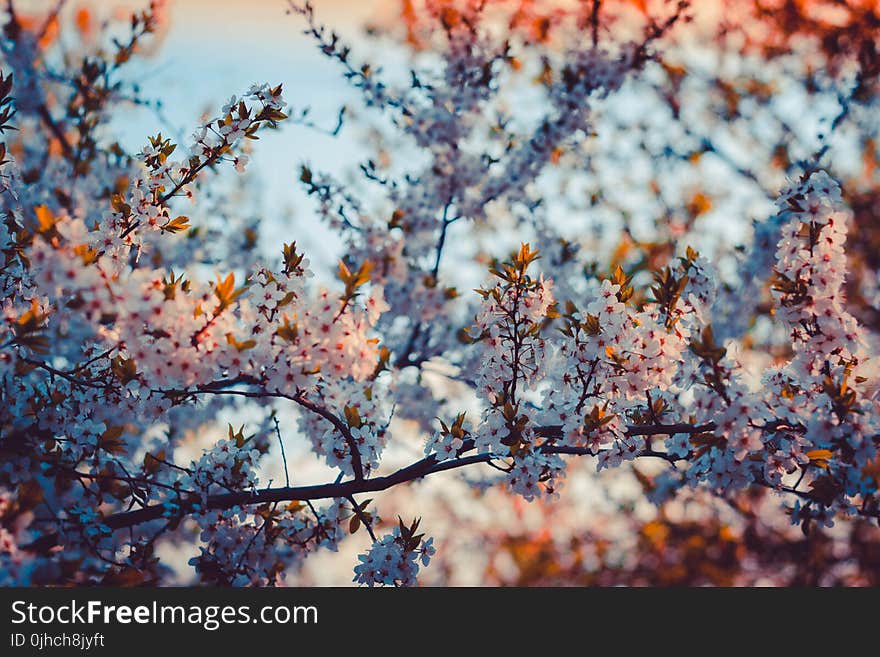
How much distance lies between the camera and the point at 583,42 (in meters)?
6.26

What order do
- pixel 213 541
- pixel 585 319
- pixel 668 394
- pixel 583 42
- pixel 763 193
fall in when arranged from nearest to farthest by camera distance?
1. pixel 585 319
2. pixel 668 394
3. pixel 213 541
4. pixel 583 42
5. pixel 763 193

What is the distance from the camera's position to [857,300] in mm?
8773

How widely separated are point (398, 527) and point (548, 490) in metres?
0.87

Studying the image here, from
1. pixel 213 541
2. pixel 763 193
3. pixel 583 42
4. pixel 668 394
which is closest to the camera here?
pixel 668 394

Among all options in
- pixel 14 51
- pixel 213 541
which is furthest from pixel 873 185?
pixel 14 51

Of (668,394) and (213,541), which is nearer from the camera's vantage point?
A: (668,394)

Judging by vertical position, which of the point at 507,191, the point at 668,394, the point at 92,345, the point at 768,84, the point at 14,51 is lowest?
the point at 668,394

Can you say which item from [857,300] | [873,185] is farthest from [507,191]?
[873,185]

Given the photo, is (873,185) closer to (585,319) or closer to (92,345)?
(585,319)

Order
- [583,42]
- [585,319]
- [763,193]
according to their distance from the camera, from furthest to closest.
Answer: [763,193] < [583,42] < [585,319]

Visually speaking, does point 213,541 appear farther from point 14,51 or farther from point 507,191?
point 14,51

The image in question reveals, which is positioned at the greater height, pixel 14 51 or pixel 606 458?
pixel 14 51

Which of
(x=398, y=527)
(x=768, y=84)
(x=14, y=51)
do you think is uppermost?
(x=768, y=84)

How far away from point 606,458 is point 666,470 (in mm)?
3246
